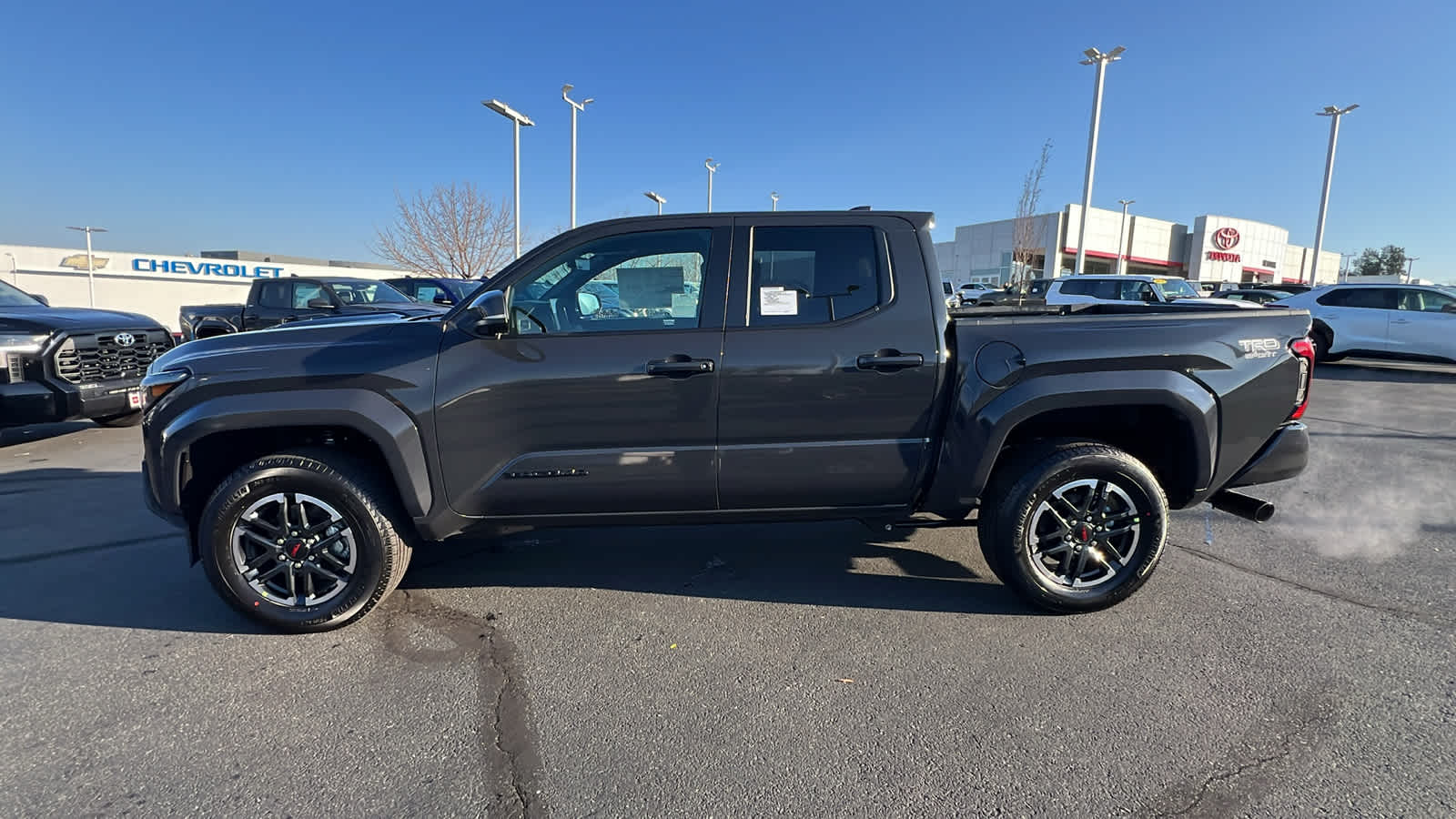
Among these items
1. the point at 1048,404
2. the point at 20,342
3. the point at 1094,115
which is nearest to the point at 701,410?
the point at 1048,404

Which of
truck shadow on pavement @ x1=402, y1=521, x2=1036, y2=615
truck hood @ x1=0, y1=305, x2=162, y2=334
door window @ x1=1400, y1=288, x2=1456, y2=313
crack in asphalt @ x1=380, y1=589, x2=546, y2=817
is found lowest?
crack in asphalt @ x1=380, y1=589, x2=546, y2=817

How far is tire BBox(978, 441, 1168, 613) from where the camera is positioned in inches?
133

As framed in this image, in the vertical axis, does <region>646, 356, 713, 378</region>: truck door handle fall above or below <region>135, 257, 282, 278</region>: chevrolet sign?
below

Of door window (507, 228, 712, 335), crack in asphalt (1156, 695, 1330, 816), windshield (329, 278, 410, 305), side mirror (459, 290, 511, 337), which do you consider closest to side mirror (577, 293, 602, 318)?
door window (507, 228, 712, 335)

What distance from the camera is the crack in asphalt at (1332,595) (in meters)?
3.43

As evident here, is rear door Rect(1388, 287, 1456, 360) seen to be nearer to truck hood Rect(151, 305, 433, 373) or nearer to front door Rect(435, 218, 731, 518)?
front door Rect(435, 218, 731, 518)

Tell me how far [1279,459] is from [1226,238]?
5903 cm

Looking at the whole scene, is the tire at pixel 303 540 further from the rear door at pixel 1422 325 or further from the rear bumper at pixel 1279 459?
the rear door at pixel 1422 325

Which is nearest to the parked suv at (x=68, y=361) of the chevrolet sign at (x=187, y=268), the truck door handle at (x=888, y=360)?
the truck door handle at (x=888, y=360)

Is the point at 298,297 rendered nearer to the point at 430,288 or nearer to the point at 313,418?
the point at 430,288

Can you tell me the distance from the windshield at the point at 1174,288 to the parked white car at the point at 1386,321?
265 cm

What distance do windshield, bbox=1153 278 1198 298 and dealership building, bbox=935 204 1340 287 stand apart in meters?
29.3

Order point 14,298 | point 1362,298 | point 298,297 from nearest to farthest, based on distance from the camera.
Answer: point 14,298 < point 298,297 < point 1362,298

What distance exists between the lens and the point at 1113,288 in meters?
16.1
